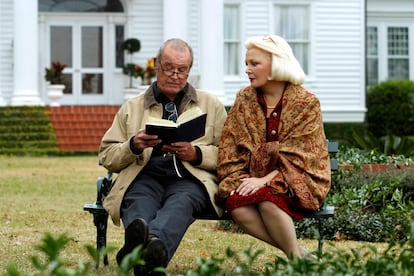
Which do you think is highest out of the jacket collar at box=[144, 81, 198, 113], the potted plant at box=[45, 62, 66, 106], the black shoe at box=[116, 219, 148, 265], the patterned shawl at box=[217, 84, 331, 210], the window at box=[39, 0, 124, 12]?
the window at box=[39, 0, 124, 12]

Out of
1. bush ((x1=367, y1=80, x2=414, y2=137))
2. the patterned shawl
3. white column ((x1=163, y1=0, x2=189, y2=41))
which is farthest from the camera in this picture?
bush ((x1=367, y1=80, x2=414, y2=137))

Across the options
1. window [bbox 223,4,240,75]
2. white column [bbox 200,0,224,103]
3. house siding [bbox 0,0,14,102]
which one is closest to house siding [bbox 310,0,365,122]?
window [bbox 223,4,240,75]

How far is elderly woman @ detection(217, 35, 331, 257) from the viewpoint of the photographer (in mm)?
6434

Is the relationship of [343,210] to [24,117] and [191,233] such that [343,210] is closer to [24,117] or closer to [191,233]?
[191,233]

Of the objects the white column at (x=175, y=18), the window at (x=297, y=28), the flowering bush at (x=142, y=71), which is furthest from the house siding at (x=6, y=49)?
the window at (x=297, y=28)

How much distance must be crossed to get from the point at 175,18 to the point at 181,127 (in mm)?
20091

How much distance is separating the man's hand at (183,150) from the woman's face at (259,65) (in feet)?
1.83

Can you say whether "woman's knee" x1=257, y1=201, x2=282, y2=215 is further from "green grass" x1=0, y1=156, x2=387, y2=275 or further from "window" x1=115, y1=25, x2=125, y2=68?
"window" x1=115, y1=25, x2=125, y2=68

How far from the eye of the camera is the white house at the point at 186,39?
26.2m

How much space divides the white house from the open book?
1930 cm

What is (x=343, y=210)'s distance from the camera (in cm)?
949

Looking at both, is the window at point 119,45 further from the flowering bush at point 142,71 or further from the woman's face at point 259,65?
the woman's face at point 259,65

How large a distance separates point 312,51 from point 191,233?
67.1 ft

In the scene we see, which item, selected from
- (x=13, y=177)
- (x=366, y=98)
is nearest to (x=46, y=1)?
(x=366, y=98)
